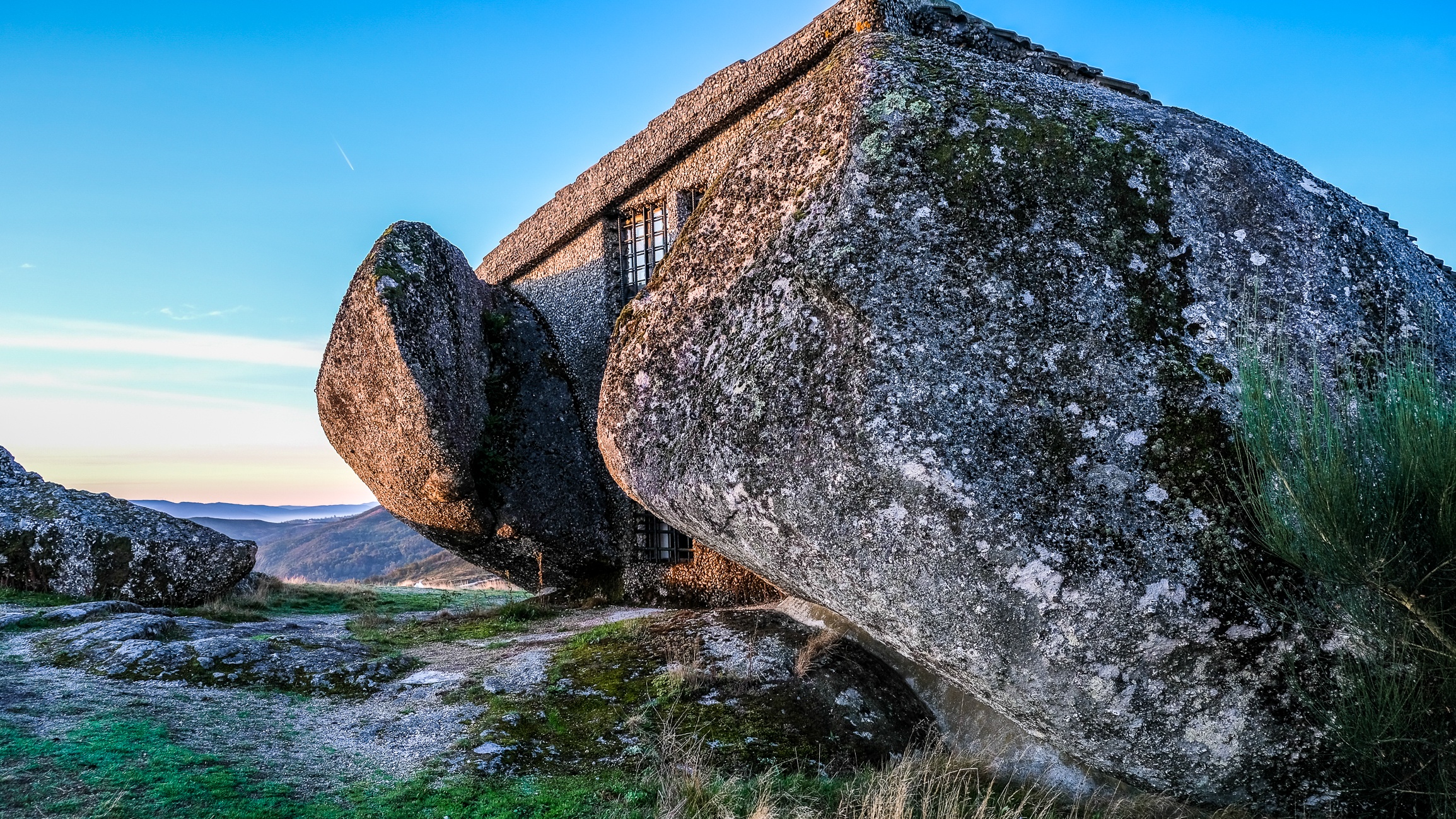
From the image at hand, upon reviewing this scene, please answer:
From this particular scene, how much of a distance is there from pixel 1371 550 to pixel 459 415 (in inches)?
353

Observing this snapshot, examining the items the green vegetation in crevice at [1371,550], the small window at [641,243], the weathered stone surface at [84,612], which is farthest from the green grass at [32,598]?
the green vegetation in crevice at [1371,550]

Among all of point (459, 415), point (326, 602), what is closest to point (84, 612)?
point (459, 415)

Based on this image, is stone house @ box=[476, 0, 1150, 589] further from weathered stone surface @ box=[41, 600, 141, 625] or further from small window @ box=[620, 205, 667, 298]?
weathered stone surface @ box=[41, 600, 141, 625]

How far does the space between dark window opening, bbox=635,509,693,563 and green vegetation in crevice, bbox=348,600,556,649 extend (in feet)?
4.74

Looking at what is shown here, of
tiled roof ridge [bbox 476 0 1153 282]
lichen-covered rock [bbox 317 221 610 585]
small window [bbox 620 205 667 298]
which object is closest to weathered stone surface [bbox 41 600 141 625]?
lichen-covered rock [bbox 317 221 610 585]

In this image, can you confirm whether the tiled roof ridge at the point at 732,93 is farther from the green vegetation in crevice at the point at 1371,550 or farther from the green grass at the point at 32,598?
the green grass at the point at 32,598

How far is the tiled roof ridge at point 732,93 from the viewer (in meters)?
7.87

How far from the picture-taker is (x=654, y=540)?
444 inches

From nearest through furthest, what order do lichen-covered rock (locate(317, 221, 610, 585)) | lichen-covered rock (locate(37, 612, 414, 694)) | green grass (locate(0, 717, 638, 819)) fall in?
1. green grass (locate(0, 717, 638, 819))
2. lichen-covered rock (locate(37, 612, 414, 694))
3. lichen-covered rock (locate(317, 221, 610, 585))

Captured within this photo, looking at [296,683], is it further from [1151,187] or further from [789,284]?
[1151,187]

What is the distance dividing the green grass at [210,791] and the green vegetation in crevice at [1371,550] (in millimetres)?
3456

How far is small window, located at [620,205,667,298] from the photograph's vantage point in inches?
443

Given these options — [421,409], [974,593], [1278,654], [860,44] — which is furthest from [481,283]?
[1278,654]

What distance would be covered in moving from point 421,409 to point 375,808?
602cm
